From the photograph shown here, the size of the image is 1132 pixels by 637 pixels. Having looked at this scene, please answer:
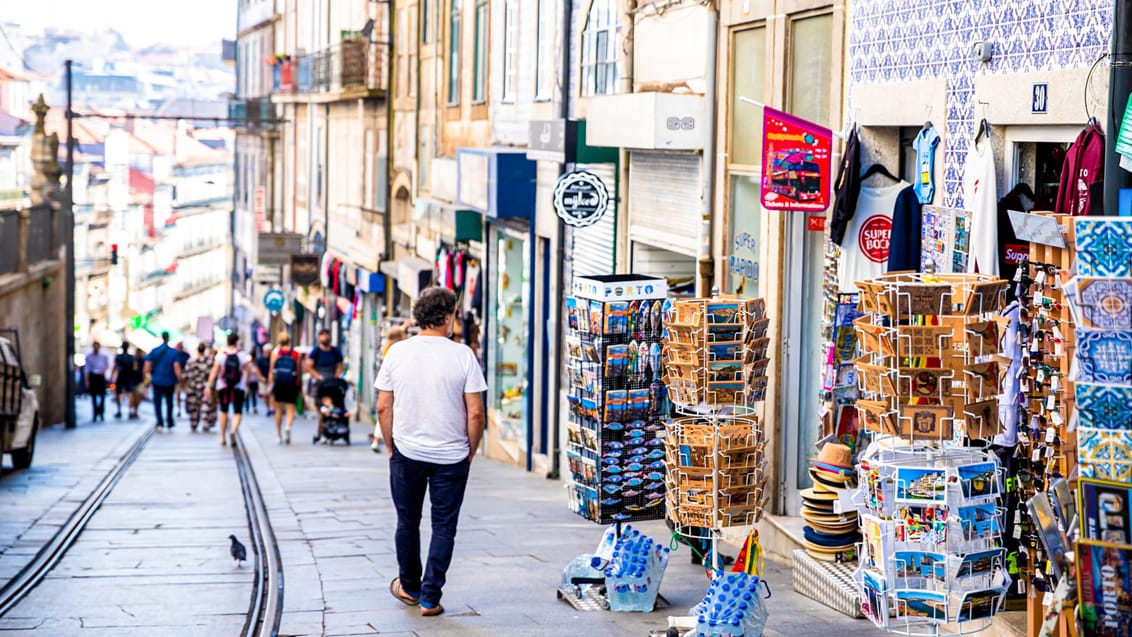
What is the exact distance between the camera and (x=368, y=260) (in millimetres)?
34500

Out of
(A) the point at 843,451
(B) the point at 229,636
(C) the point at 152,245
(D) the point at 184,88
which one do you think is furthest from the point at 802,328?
(D) the point at 184,88

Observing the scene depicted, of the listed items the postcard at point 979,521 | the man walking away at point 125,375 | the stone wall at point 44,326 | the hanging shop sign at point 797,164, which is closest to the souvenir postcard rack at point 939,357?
the postcard at point 979,521

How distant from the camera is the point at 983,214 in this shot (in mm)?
8398

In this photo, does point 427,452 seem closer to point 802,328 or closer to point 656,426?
point 656,426

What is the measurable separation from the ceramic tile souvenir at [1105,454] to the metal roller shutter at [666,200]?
772 centimetres

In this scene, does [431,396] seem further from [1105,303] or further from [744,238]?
[744,238]

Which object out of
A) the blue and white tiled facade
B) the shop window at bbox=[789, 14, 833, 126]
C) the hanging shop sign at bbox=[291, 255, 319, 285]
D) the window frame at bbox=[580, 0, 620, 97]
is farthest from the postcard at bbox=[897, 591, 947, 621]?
the hanging shop sign at bbox=[291, 255, 319, 285]

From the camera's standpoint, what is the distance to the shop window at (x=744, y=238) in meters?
12.5

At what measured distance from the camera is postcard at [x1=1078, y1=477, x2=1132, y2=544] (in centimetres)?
586

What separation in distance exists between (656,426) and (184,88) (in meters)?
180

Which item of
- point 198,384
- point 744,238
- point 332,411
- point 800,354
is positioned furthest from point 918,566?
point 198,384

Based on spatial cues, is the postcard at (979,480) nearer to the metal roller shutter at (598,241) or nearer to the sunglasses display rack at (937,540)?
the sunglasses display rack at (937,540)

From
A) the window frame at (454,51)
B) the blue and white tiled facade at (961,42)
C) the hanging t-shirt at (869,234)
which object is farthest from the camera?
the window frame at (454,51)

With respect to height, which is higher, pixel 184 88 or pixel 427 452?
pixel 184 88
